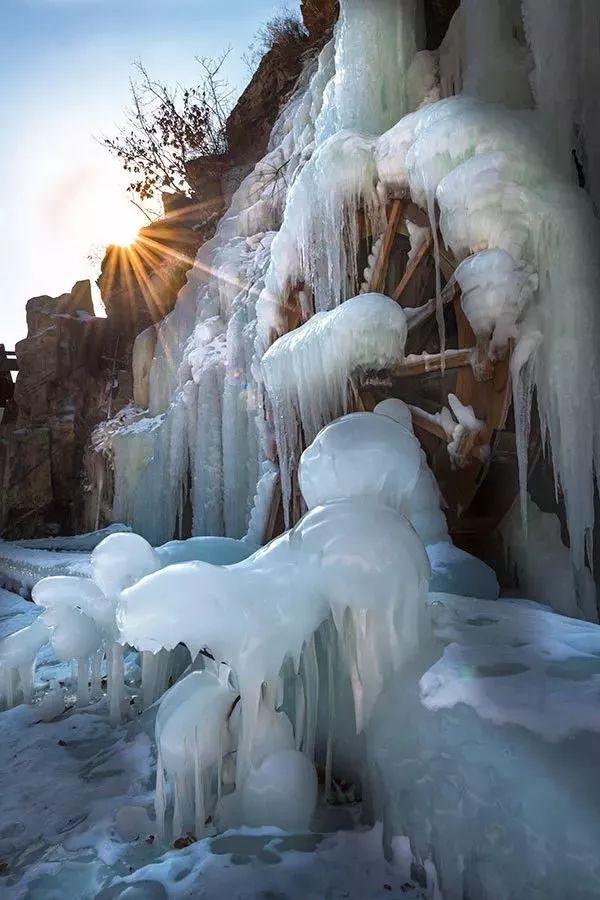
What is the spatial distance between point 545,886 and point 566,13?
5603 mm

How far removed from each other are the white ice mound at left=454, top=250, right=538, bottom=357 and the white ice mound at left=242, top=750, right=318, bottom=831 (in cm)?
321

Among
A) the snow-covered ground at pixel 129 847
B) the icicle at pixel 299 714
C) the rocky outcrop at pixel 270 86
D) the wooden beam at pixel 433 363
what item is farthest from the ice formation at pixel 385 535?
the rocky outcrop at pixel 270 86

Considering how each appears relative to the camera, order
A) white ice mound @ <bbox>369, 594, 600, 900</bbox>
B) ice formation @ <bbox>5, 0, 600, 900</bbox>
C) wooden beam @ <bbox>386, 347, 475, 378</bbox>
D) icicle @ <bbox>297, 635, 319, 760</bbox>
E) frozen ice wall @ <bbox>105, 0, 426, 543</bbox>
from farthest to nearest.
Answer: frozen ice wall @ <bbox>105, 0, 426, 543</bbox> → wooden beam @ <bbox>386, 347, 475, 378</bbox> → icicle @ <bbox>297, 635, 319, 760</bbox> → ice formation @ <bbox>5, 0, 600, 900</bbox> → white ice mound @ <bbox>369, 594, 600, 900</bbox>

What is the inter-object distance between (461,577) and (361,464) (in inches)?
59.8

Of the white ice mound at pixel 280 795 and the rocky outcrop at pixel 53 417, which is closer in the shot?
the white ice mound at pixel 280 795

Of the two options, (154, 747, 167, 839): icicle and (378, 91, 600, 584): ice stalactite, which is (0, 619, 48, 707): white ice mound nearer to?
(154, 747, 167, 839): icicle

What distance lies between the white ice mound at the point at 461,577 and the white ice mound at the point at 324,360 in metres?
1.83

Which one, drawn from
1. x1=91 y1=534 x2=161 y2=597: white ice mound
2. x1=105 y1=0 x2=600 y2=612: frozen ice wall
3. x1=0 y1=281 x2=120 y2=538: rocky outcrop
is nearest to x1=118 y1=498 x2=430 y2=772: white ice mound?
x1=91 y1=534 x2=161 y2=597: white ice mound

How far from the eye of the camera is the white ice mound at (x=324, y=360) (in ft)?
16.0

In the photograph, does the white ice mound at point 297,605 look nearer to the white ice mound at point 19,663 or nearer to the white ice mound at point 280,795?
the white ice mound at point 280,795

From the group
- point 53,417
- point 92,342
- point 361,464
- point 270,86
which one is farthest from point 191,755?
point 92,342

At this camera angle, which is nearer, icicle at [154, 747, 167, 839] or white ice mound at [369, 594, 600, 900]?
white ice mound at [369, 594, 600, 900]

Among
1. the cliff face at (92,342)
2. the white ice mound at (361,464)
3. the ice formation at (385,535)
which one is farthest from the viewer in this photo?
the cliff face at (92,342)

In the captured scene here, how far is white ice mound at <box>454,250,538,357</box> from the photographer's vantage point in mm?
3963
